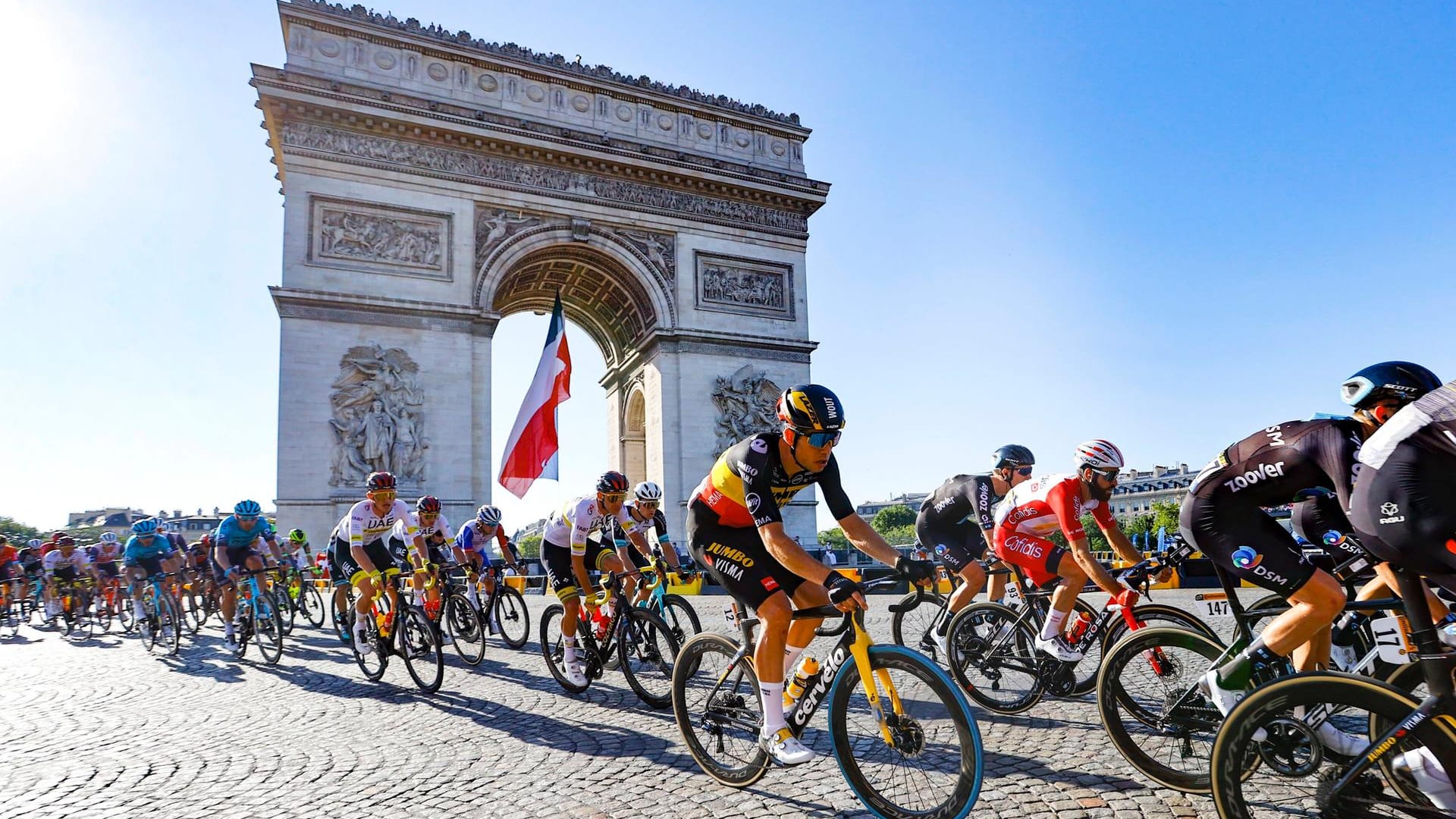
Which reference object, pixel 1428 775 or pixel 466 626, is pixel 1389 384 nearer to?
pixel 1428 775

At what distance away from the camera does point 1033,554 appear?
218 inches

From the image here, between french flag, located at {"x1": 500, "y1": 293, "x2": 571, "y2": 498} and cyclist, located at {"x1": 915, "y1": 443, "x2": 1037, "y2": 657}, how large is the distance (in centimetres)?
1785

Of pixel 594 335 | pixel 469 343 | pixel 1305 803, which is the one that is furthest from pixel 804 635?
pixel 594 335

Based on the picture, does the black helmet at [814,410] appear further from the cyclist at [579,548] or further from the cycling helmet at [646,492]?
the cycling helmet at [646,492]

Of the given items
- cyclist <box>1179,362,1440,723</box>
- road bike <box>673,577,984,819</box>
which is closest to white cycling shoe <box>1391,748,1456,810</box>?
cyclist <box>1179,362,1440,723</box>

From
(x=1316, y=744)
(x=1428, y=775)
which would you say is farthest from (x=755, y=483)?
(x=1428, y=775)

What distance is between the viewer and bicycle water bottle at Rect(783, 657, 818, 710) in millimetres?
3607

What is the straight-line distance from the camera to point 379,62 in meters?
23.6

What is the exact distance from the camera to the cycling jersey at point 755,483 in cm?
361

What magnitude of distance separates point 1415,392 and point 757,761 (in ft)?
9.95

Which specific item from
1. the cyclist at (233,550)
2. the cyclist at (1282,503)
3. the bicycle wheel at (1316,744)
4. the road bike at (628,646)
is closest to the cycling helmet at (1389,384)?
the cyclist at (1282,503)

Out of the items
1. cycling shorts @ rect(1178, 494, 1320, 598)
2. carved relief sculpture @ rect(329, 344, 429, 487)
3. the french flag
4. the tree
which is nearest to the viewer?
cycling shorts @ rect(1178, 494, 1320, 598)

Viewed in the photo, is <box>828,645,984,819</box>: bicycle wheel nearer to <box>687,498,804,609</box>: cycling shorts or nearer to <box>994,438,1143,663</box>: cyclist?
<box>687,498,804,609</box>: cycling shorts

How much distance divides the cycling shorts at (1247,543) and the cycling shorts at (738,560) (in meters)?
1.69
